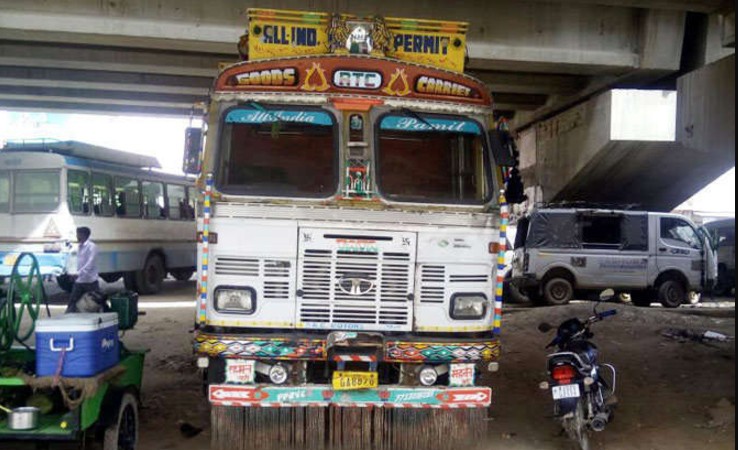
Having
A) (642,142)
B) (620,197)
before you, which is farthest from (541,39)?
(620,197)

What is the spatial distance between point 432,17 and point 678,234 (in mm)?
8347

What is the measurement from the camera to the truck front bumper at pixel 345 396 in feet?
15.2

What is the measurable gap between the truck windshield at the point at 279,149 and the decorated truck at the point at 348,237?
0.01m

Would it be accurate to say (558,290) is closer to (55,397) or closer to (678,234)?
(678,234)

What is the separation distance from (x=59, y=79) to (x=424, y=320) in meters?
14.4

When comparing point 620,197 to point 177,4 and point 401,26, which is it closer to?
point 177,4

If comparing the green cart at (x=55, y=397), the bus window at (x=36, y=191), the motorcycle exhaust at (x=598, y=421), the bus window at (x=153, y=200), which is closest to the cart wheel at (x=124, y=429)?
the green cart at (x=55, y=397)

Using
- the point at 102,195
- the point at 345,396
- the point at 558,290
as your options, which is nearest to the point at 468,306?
the point at 345,396

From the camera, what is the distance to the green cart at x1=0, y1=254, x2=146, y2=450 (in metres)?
4.18

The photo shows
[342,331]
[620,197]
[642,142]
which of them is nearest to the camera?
[342,331]

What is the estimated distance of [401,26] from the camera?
5.62 metres

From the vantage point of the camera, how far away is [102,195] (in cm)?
1418

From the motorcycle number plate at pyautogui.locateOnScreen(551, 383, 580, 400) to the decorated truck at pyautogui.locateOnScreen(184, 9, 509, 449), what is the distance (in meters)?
0.72

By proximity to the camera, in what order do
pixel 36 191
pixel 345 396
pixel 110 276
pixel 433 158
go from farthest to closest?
pixel 110 276, pixel 36 191, pixel 433 158, pixel 345 396
